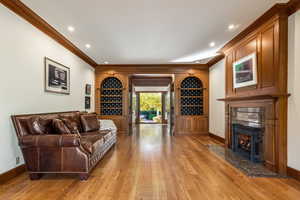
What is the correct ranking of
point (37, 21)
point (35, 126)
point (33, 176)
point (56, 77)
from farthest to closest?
1. point (56, 77)
2. point (37, 21)
3. point (35, 126)
4. point (33, 176)

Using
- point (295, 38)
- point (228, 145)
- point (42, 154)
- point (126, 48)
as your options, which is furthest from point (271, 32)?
point (42, 154)

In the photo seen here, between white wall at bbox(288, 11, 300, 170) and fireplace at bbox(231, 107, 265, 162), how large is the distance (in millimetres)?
554

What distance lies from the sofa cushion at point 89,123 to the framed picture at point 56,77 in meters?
0.91

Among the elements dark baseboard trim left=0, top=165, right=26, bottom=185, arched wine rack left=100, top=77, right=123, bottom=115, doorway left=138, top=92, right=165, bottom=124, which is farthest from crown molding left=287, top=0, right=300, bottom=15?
doorway left=138, top=92, right=165, bottom=124

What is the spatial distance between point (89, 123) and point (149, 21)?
9.73ft

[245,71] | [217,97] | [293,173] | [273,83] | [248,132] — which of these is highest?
[245,71]

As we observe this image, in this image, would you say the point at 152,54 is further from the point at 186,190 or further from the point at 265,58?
the point at 186,190

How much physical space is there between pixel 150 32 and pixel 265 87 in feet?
8.72

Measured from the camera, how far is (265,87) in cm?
324

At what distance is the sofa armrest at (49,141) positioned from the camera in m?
2.59

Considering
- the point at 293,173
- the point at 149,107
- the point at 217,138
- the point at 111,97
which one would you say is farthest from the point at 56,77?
the point at 149,107

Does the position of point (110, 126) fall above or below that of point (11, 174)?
above

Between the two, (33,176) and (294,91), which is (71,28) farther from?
(294,91)

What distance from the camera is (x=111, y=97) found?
7336 millimetres
